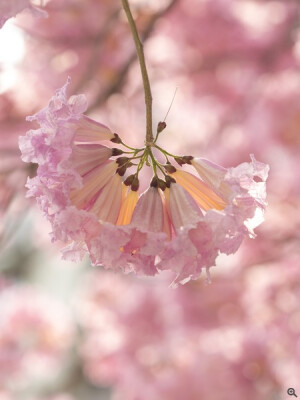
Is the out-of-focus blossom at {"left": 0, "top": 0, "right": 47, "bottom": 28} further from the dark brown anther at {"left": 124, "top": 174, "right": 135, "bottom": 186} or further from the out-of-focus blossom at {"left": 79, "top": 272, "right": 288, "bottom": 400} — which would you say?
the out-of-focus blossom at {"left": 79, "top": 272, "right": 288, "bottom": 400}

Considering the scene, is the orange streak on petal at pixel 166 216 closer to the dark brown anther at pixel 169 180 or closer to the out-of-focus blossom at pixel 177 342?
the dark brown anther at pixel 169 180

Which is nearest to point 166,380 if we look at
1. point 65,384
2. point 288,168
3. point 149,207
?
point 288,168

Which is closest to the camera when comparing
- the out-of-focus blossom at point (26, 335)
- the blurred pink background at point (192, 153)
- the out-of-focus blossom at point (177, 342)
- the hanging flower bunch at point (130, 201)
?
the hanging flower bunch at point (130, 201)

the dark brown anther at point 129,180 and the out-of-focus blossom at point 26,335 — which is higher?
the out-of-focus blossom at point 26,335

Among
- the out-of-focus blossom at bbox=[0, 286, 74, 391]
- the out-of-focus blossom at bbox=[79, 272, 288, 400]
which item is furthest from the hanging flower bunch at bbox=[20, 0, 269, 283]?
the out-of-focus blossom at bbox=[0, 286, 74, 391]

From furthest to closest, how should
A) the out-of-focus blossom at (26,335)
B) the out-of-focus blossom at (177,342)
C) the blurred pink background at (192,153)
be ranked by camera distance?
the out-of-focus blossom at (26,335), the out-of-focus blossom at (177,342), the blurred pink background at (192,153)

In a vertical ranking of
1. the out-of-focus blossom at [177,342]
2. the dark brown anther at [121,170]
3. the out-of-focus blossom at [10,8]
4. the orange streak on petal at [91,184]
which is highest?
the out-of-focus blossom at [177,342]

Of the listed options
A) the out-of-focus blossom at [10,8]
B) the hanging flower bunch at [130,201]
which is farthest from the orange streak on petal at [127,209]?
the out-of-focus blossom at [10,8]

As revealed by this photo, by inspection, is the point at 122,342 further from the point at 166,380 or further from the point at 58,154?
the point at 58,154

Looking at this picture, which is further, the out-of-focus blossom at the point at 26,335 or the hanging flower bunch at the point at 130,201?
the out-of-focus blossom at the point at 26,335
